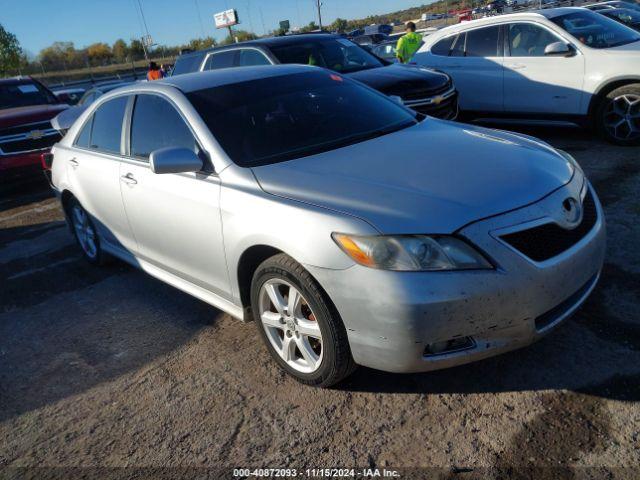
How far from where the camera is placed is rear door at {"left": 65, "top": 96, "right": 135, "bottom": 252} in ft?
13.8

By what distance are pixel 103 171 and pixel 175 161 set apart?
149 centimetres

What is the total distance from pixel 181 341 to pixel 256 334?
0.52m

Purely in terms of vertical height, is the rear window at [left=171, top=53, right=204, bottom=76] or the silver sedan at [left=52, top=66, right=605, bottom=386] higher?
the rear window at [left=171, top=53, right=204, bottom=76]

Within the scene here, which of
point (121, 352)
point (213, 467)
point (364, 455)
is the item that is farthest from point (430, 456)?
point (121, 352)

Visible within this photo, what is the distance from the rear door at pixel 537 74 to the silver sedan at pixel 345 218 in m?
3.82

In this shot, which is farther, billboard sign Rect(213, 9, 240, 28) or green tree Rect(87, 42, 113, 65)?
green tree Rect(87, 42, 113, 65)

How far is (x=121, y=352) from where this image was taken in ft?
11.9

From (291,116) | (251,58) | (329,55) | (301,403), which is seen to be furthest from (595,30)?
Result: (301,403)

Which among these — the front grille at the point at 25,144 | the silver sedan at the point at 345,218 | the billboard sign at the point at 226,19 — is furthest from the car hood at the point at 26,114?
the billboard sign at the point at 226,19

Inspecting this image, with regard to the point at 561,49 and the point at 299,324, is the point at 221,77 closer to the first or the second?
the point at 299,324

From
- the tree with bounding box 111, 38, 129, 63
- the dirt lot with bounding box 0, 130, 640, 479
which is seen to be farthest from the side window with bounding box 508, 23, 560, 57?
the tree with bounding box 111, 38, 129, 63

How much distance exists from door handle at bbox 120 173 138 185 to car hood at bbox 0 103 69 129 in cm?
627

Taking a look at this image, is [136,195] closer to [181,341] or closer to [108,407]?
[181,341]

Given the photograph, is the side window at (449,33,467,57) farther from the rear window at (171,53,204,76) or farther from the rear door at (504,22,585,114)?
the rear window at (171,53,204,76)
